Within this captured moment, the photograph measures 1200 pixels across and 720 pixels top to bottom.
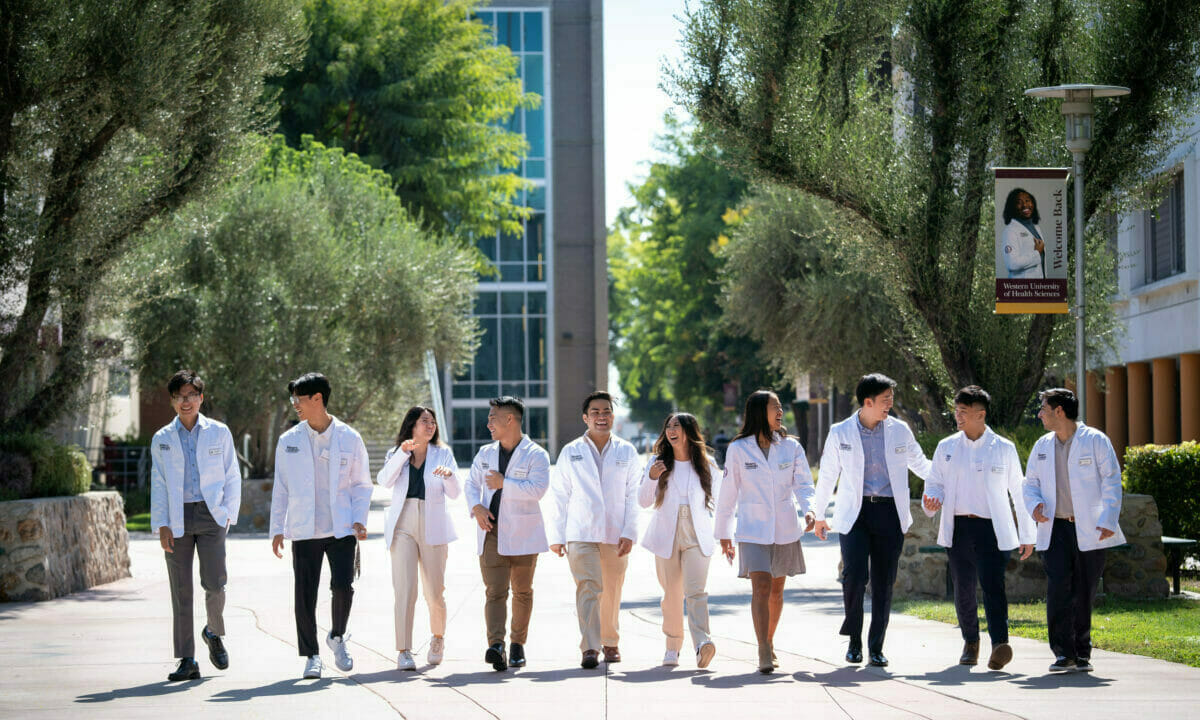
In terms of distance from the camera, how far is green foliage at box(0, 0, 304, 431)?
15.8m

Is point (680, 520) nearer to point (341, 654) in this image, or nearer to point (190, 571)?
point (341, 654)

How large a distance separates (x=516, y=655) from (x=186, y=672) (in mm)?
2100

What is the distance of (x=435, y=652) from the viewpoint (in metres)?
9.98

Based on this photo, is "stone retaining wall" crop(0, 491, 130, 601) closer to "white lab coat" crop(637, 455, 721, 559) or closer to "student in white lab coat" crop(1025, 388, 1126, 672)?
"white lab coat" crop(637, 455, 721, 559)

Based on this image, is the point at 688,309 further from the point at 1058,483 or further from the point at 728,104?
the point at 1058,483

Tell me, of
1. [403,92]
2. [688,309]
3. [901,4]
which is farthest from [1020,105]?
[688,309]

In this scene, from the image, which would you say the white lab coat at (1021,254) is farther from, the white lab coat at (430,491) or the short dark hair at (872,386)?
the white lab coat at (430,491)

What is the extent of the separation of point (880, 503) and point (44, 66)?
10501mm

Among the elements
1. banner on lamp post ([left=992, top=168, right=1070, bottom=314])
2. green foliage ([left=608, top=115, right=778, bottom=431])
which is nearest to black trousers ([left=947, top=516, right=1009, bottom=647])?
banner on lamp post ([left=992, top=168, right=1070, bottom=314])

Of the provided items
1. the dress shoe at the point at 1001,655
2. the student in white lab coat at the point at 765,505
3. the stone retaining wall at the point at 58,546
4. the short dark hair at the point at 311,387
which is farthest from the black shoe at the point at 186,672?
the stone retaining wall at the point at 58,546

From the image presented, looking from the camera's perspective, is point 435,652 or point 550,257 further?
point 550,257

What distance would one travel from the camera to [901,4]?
15.8m

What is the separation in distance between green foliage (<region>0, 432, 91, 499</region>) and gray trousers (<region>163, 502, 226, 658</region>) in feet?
21.5

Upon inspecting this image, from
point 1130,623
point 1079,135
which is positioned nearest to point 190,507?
point 1130,623
